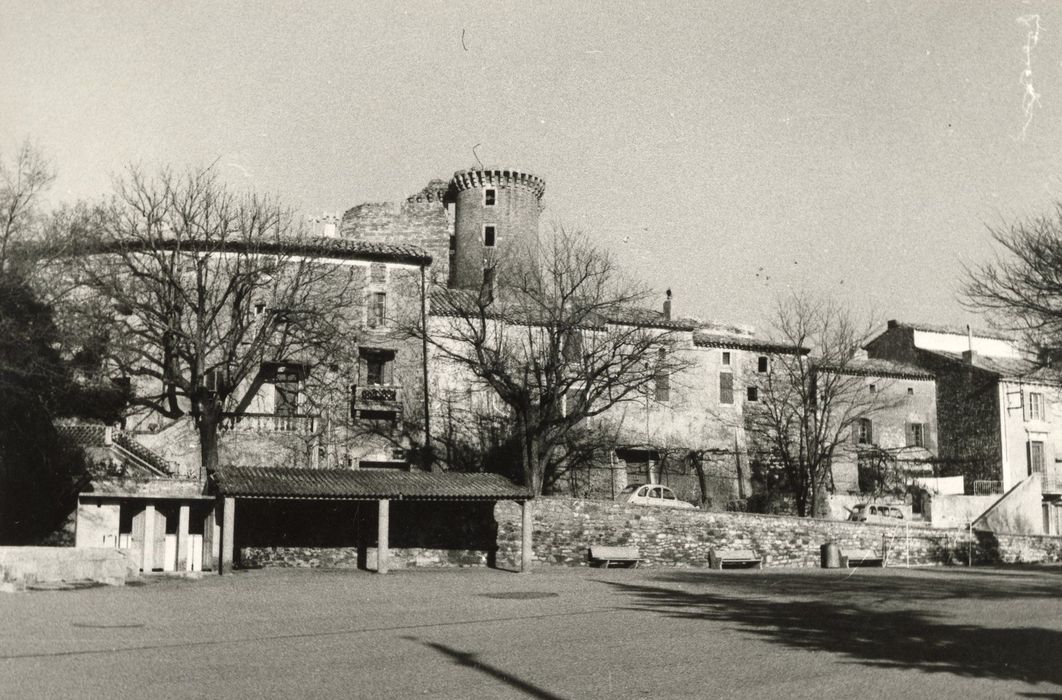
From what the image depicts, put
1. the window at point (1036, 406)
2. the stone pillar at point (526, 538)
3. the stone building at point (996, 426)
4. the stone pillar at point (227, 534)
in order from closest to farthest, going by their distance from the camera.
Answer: the stone pillar at point (227, 534) < the stone pillar at point (526, 538) < the stone building at point (996, 426) < the window at point (1036, 406)

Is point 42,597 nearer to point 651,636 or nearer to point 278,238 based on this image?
point 651,636

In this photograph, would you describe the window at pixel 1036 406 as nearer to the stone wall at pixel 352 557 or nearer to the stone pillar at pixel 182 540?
the stone wall at pixel 352 557

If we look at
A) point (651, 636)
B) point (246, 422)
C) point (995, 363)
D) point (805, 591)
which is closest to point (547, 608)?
point (651, 636)

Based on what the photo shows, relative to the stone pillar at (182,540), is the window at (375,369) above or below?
above

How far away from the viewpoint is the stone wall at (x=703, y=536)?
3073 centimetres

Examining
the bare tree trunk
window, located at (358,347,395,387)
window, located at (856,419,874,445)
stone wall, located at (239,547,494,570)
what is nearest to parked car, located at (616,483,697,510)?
stone wall, located at (239,547,494,570)

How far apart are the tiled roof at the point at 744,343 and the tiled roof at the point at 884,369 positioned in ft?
8.38

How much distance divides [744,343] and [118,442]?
85.7 ft

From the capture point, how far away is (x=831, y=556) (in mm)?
32844

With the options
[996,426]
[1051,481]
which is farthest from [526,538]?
[1051,481]

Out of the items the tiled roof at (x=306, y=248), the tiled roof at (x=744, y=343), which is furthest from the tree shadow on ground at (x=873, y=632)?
the tiled roof at (x=744, y=343)

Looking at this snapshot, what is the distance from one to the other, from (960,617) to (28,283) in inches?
814

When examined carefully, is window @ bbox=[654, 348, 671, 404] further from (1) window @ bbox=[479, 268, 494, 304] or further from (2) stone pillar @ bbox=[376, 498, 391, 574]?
(2) stone pillar @ bbox=[376, 498, 391, 574]

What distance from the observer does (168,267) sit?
3162cm
